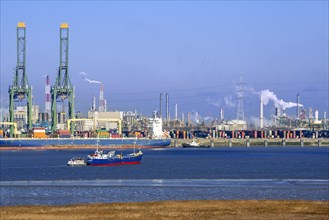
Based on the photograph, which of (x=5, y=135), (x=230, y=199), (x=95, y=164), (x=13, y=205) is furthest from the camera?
(x=5, y=135)

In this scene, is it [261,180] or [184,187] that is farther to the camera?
[261,180]

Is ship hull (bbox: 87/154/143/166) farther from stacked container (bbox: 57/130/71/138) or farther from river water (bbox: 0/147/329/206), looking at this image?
stacked container (bbox: 57/130/71/138)

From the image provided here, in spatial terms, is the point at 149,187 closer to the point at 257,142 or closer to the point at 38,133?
the point at 38,133

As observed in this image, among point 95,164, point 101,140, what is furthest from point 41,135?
point 95,164

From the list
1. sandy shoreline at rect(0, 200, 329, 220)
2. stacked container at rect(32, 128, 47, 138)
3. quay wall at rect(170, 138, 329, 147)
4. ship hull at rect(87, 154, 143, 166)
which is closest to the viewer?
sandy shoreline at rect(0, 200, 329, 220)

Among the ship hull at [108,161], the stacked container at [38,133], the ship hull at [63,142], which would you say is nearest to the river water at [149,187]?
the ship hull at [108,161]

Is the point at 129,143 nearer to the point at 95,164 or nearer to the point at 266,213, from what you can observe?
the point at 95,164

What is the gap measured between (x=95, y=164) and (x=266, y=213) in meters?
47.9

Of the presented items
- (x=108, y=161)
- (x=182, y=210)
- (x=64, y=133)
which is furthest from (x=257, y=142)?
(x=182, y=210)

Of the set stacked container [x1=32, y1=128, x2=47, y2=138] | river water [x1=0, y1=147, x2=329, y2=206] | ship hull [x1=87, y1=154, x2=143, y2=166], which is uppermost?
stacked container [x1=32, y1=128, x2=47, y2=138]

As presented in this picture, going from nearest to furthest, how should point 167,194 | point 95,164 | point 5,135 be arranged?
point 167,194, point 95,164, point 5,135

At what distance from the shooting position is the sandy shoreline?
31625mm

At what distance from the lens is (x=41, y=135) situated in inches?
5974

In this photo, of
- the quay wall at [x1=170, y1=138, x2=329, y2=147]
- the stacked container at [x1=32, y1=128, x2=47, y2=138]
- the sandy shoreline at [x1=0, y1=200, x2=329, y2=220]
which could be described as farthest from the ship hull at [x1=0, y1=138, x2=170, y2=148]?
→ the sandy shoreline at [x1=0, y1=200, x2=329, y2=220]
